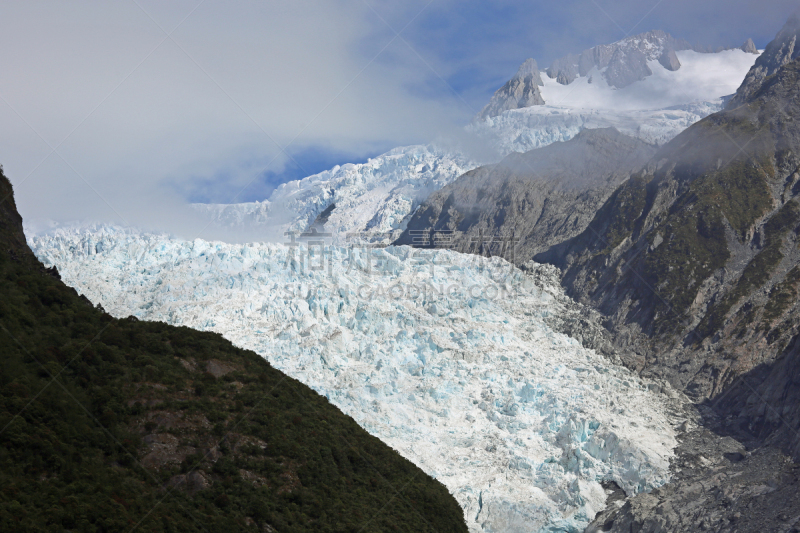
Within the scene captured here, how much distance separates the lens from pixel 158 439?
21.7m

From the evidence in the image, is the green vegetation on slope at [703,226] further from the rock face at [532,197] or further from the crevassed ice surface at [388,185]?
the crevassed ice surface at [388,185]

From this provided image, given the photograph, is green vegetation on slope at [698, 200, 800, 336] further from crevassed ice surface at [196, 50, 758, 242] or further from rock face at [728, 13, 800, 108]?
rock face at [728, 13, 800, 108]

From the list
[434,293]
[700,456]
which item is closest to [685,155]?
[434,293]

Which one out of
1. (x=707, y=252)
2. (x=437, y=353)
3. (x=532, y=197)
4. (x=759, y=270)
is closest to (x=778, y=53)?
(x=532, y=197)

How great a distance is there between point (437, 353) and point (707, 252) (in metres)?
46.8

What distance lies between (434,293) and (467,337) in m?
8.73

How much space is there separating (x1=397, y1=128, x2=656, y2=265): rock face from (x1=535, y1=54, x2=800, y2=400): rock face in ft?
24.3

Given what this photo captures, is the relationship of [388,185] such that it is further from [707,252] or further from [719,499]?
[719,499]

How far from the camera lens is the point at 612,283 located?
322ft

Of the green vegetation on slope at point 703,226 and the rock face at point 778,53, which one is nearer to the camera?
the green vegetation on slope at point 703,226

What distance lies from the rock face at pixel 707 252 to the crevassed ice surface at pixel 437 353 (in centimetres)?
925

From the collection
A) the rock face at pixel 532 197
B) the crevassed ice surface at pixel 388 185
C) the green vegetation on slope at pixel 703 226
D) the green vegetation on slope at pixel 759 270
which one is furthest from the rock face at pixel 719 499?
the crevassed ice surface at pixel 388 185

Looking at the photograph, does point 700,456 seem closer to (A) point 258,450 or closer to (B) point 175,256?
(A) point 258,450

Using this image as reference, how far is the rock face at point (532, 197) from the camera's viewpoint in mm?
120500
